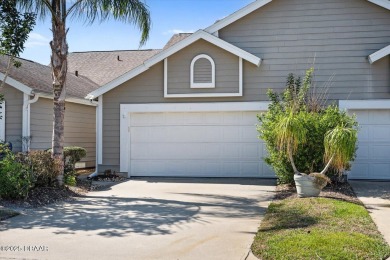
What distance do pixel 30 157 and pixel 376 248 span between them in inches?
295

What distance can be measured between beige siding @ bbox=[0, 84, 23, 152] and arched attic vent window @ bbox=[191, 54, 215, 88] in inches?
215

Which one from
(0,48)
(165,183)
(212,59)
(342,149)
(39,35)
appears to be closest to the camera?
(342,149)

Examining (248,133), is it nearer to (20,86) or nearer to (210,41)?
(210,41)

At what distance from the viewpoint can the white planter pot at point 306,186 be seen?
9414 millimetres

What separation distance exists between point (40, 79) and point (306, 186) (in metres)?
10.5

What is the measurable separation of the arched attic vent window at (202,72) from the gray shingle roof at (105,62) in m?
7.54

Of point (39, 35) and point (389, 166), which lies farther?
point (389, 166)

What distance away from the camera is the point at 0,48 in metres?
10.5

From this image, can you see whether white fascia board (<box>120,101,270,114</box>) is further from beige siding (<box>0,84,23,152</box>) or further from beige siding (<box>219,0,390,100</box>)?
beige siding (<box>0,84,23,152</box>)

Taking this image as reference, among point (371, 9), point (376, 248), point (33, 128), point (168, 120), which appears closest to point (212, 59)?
point (168, 120)

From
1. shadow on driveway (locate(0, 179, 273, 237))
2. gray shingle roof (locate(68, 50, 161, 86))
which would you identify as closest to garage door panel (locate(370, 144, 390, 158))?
shadow on driveway (locate(0, 179, 273, 237))

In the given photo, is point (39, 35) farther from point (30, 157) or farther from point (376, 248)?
point (376, 248)

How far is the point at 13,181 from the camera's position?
907cm

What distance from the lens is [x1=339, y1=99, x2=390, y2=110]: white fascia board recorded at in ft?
42.3
